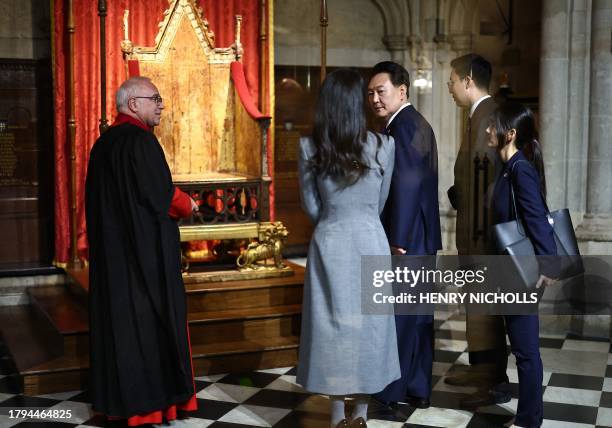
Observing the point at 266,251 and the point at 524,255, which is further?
the point at 266,251

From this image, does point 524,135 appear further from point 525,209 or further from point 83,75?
point 83,75

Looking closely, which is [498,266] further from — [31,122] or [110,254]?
[31,122]

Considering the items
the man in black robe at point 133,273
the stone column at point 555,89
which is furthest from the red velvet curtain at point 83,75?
the stone column at point 555,89

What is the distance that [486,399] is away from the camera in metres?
4.56

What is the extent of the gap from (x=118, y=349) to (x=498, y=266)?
5.86 feet

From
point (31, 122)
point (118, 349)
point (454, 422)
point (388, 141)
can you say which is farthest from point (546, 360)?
point (31, 122)

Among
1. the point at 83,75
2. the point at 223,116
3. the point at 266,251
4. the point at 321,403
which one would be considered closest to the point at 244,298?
the point at 266,251

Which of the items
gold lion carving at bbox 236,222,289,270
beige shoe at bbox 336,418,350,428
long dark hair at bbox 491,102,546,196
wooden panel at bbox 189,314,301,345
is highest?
long dark hair at bbox 491,102,546,196

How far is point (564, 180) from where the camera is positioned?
20.0 ft

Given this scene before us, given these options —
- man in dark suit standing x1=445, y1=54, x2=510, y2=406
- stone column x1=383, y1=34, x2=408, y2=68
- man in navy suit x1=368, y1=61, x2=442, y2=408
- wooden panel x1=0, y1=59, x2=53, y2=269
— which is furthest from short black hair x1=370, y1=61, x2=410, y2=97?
stone column x1=383, y1=34, x2=408, y2=68

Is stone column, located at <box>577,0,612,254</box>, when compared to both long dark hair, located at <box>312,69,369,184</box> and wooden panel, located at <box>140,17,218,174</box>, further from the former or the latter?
long dark hair, located at <box>312,69,369,184</box>

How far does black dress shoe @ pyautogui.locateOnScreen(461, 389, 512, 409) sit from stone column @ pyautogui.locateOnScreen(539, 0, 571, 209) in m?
1.95

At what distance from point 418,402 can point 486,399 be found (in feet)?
1.16

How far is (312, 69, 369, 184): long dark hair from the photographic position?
3561 mm
